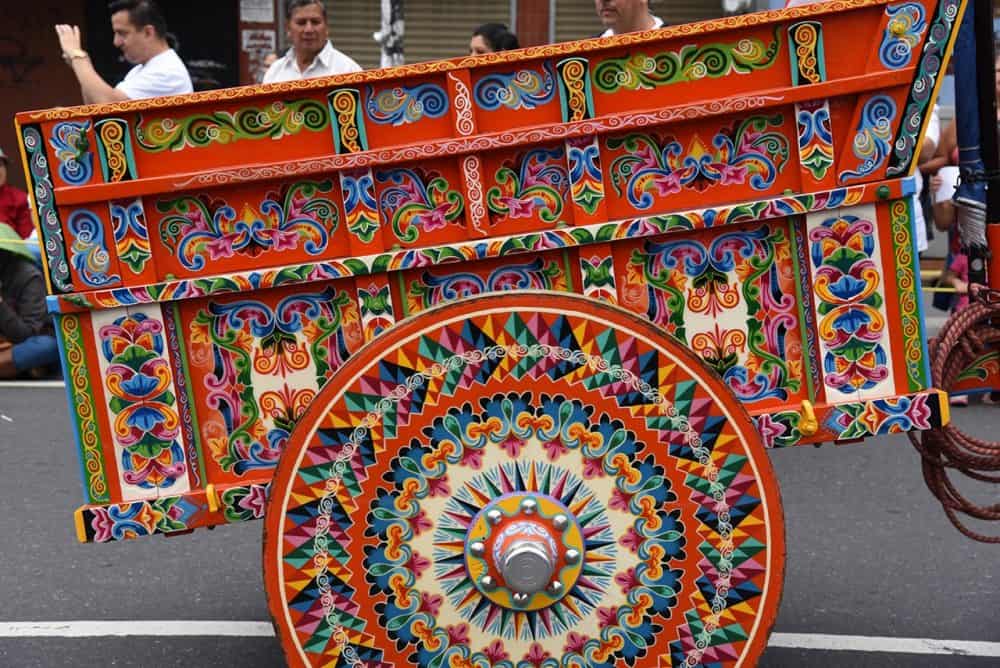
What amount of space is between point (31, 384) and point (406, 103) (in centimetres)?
530

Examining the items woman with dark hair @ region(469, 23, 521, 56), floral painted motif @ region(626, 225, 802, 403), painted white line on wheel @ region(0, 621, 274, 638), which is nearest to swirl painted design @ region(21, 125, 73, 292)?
floral painted motif @ region(626, 225, 802, 403)

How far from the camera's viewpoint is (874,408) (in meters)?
2.74

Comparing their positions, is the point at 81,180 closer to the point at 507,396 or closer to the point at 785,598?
the point at 507,396

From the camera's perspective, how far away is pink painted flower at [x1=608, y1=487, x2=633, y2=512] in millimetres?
2566

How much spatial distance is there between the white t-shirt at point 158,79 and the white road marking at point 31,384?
2290mm

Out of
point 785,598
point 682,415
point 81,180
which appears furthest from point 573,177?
point 785,598

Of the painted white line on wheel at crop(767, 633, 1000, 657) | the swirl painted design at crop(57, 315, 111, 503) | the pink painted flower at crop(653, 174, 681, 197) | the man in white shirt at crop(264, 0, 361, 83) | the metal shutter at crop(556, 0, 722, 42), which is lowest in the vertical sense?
the painted white line on wheel at crop(767, 633, 1000, 657)

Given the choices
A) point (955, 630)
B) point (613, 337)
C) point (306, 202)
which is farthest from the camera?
point (955, 630)

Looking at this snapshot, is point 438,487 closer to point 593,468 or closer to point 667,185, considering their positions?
point 593,468

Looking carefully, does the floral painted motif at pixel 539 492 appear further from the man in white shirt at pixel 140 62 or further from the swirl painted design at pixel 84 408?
the man in white shirt at pixel 140 62

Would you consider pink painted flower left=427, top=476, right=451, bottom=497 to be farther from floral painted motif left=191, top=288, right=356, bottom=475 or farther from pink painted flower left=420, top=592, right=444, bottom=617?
Result: floral painted motif left=191, top=288, right=356, bottom=475

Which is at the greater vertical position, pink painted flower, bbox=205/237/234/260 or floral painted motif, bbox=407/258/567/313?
pink painted flower, bbox=205/237/234/260

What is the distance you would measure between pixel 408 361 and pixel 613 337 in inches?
15.9

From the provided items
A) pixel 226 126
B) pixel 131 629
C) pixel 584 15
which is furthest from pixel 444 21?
pixel 226 126
